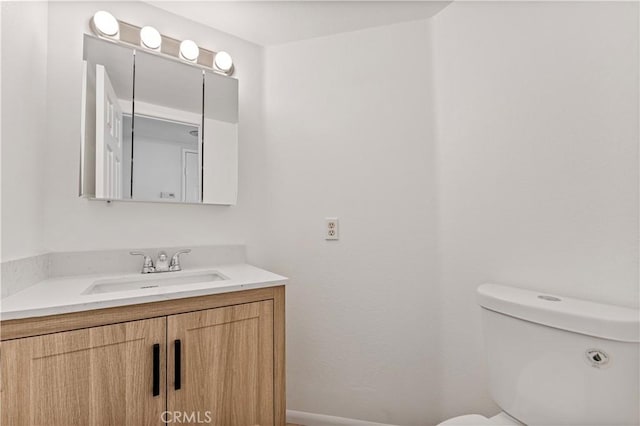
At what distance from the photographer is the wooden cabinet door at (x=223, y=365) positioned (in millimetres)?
1062

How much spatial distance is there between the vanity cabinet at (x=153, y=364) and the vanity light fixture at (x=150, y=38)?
1.18m

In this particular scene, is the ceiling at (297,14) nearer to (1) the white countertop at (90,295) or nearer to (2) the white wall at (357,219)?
(2) the white wall at (357,219)

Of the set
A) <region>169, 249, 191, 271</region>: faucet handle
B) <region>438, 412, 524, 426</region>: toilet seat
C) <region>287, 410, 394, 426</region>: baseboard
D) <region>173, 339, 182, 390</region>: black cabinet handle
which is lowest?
<region>287, 410, 394, 426</region>: baseboard

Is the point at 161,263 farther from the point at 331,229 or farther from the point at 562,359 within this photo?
the point at 562,359

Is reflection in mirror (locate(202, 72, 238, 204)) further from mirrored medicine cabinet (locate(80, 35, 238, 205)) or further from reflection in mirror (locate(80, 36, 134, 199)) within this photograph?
reflection in mirror (locate(80, 36, 134, 199))

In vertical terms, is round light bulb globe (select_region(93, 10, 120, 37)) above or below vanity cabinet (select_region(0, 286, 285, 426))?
above

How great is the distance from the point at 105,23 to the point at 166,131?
0.49m

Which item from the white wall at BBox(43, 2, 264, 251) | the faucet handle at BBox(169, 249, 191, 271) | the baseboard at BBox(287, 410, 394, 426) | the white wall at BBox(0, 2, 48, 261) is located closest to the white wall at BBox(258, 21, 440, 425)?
the baseboard at BBox(287, 410, 394, 426)

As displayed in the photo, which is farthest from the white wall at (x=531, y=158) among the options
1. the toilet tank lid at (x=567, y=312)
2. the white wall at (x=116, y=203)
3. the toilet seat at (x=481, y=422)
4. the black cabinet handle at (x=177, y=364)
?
the black cabinet handle at (x=177, y=364)

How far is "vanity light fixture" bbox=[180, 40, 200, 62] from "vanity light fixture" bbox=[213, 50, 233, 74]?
102 millimetres

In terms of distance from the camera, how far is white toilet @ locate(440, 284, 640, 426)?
0.81 meters

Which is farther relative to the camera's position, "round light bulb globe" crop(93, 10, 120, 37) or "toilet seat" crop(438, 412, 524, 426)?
"round light bulb globe" crop(93, 10, 120, 37)

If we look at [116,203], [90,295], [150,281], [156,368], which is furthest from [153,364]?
[116,203]

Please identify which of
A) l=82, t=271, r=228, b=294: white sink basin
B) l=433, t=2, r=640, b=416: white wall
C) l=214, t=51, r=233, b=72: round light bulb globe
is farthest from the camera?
l=214, t=51, r=233, b=72: round light bulb globe
